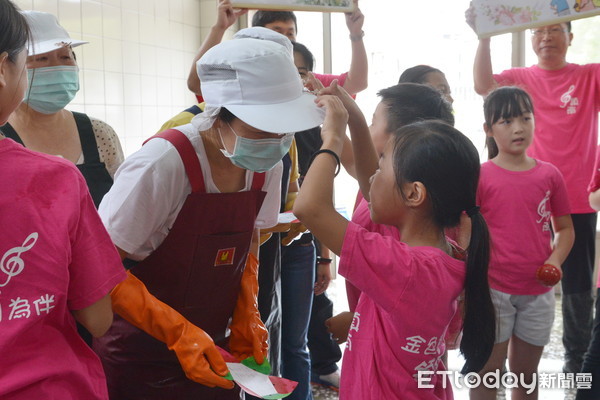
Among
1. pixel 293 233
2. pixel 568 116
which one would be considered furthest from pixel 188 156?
pixel 568 116

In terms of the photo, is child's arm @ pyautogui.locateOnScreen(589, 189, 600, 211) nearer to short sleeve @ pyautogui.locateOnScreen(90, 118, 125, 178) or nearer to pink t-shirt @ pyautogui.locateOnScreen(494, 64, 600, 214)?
pink t-shirt @ pyautogui.locateOnScreen(494, 64, 600, 214)

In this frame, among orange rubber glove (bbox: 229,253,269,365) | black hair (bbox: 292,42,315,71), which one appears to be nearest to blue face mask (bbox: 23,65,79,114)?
orange rubber glove (bbox: 229,253,269,365)

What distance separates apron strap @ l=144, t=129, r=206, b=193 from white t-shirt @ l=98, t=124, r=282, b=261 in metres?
0.01

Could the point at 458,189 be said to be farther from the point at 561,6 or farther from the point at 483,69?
the point at 483,69

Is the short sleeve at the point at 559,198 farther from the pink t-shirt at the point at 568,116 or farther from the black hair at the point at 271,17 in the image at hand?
the black hair at the point at 271,17

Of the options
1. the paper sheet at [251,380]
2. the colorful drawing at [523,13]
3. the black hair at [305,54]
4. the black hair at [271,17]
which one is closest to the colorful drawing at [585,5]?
the colorful drawing at [523,13]

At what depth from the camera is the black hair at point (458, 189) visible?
134cm

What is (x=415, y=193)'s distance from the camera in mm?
1348

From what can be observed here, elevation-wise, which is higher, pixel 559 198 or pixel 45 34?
pixel 45 34

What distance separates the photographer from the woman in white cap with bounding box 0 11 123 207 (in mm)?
1875

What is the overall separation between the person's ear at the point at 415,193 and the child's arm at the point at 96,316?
2.16 feet

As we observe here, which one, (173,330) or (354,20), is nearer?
(173,330)

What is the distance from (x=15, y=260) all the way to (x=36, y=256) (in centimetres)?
3

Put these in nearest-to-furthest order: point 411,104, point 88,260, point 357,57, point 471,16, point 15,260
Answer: point 15,260 < point 88,260 < point 411,104 < point 471,16 < point 357,57
